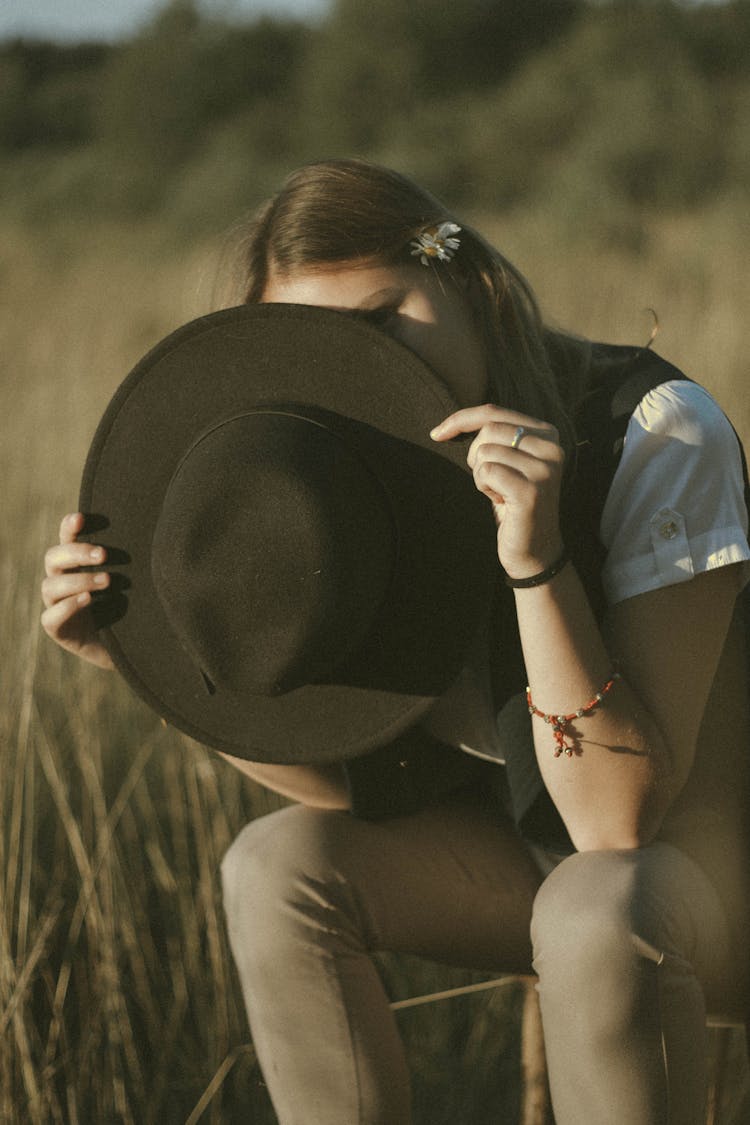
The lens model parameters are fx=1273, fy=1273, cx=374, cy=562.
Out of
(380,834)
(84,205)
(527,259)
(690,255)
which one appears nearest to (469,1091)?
(380,834)

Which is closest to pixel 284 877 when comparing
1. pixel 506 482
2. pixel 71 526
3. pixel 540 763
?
pixel 540 763

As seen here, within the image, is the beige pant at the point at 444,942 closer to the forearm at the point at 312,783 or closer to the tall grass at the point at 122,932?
the forearm at the point at 312,783

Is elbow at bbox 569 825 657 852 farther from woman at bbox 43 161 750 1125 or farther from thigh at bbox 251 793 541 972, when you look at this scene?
thigh at bbox 251 793 541 972

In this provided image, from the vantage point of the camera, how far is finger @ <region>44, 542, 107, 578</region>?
1.56 m

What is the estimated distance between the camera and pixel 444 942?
171 cm

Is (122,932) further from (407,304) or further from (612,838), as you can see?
(407,304)

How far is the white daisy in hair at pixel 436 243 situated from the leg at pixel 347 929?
29.7 inches

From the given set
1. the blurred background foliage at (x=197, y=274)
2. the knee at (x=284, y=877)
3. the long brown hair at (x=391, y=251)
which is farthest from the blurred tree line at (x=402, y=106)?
the knee at (x=284, y=877)

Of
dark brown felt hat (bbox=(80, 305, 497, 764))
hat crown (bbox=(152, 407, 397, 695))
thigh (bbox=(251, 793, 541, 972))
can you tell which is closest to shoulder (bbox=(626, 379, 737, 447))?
dark brown felt hat (bbox=(80, 305, 497, 764))

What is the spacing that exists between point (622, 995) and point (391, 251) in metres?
0.90

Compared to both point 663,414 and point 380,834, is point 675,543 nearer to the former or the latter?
point 663,414

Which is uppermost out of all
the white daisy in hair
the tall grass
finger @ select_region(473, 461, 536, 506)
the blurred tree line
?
the blurred tree line

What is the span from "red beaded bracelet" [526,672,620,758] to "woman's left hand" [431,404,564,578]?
157 millimetres

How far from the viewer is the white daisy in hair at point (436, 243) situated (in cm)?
158
